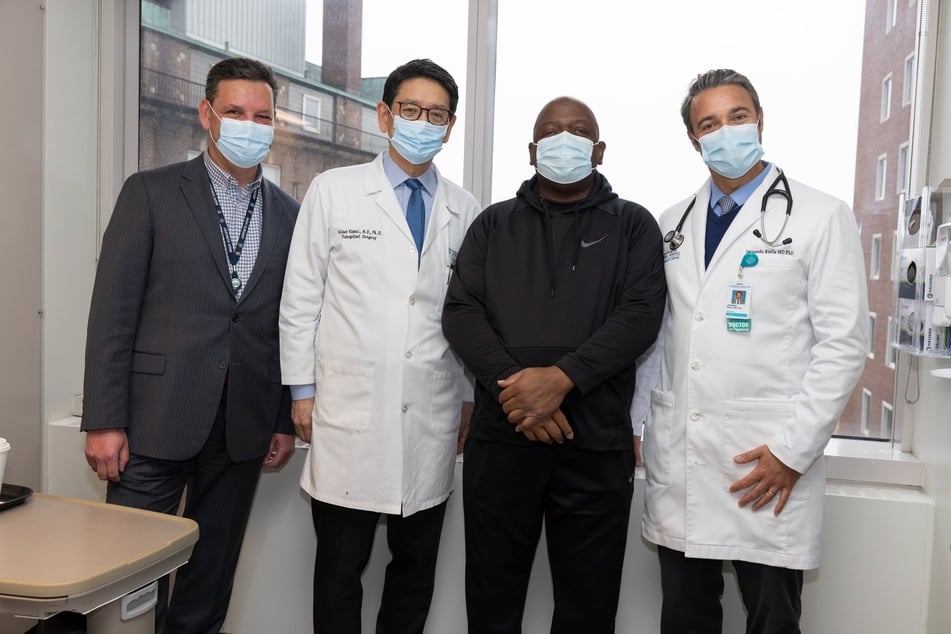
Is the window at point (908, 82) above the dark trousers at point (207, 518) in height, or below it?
above

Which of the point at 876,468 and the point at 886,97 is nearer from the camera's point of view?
the point at 876,468

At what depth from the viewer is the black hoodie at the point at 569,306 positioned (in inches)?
64.8

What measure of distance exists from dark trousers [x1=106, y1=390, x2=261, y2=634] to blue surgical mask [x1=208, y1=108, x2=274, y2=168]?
648 millimetres

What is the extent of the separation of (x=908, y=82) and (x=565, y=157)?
1.18m

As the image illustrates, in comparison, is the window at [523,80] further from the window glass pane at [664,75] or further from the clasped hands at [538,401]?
the clasped hands at [538,401]

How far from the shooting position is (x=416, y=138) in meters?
1.86

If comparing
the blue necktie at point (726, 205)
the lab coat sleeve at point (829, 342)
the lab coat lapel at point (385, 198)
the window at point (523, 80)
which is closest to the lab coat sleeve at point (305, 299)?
the lab coat lapel at point (385, 198)

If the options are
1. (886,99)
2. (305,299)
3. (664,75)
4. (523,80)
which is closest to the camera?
(305,299)

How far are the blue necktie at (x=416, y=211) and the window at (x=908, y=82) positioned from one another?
1.45m

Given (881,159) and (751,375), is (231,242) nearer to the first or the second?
(751,375)

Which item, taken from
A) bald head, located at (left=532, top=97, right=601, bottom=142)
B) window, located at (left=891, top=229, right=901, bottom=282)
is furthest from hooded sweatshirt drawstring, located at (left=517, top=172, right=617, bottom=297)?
window, located at (left=891, top=229, right=901, bottom=282)

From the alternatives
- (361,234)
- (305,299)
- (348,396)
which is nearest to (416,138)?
(361,234)

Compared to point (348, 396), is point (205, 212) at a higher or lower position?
higher

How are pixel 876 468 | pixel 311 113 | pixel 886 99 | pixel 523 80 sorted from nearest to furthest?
pixel 876 468, pixel 886 99, pixel 523 80, pixel 311 113
